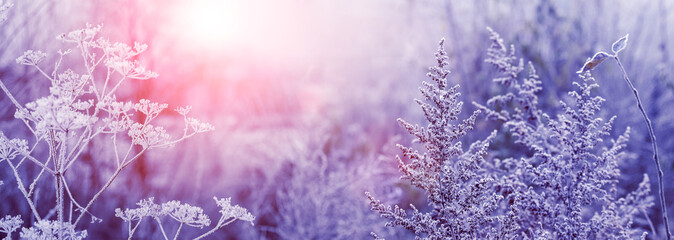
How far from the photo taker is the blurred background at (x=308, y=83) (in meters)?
2.72

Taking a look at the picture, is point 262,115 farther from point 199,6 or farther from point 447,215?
point 447,215

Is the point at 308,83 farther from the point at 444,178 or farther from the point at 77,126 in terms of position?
the point at 77,126

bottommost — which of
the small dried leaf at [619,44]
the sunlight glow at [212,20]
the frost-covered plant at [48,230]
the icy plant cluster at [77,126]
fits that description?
the frost-covered plant at [48,230]

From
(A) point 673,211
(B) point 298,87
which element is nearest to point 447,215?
(B) point 298,87

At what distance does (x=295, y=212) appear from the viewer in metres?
4.12

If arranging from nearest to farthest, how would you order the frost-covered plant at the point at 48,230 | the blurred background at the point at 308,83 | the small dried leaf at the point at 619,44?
the frost-covered plant at the point at 48,230 < the small dried leaf at the point at 619,44 < the blurred background at the point at 308,83

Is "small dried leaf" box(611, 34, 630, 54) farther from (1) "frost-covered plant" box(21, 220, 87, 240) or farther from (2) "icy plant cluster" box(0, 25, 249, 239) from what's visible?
(1) "frost-covered plant" box(21, 220, 87, 240)

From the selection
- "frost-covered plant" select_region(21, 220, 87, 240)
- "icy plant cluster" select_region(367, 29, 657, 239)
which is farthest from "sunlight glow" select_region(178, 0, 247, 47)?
"frost-covered plant" select_region(21, 220, 87, 240)

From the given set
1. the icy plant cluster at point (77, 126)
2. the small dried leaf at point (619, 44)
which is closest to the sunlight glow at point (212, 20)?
the icy plant cluster at point (77, 126)

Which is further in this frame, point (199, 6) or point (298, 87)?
point (298, 87)

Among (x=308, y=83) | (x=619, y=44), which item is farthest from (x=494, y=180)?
(x=308, y=83)

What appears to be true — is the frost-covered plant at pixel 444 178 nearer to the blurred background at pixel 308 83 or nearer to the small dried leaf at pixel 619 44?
the small dried leaf at pixel 619 44

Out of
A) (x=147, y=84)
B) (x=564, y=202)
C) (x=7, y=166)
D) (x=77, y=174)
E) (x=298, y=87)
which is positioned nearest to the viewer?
(x=564, y=202)

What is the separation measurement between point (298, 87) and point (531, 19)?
2.40 m
